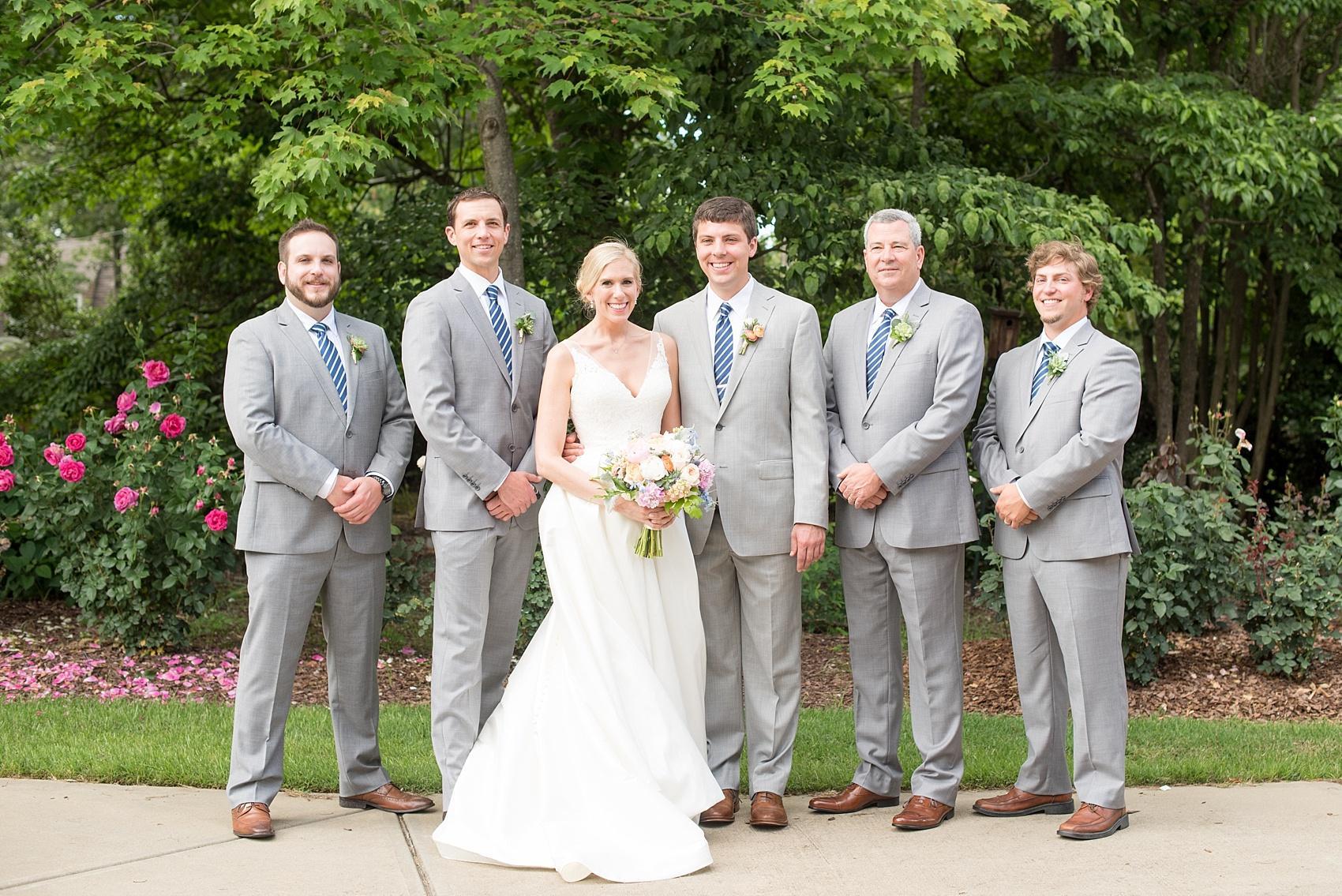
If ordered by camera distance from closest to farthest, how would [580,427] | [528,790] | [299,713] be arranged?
1. [528,790]
2. [580,427]
3. [299,713]

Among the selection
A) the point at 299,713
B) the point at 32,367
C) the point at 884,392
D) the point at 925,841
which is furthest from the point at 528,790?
the point at 32,367

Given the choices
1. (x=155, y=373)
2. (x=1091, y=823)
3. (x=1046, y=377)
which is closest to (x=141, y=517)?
(x=155, y=373)

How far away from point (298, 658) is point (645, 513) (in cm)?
145

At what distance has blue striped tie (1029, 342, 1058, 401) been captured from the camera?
5088 millimetres

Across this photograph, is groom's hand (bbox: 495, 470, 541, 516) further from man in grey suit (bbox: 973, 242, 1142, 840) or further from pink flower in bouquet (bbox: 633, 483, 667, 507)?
man in grey suit (bbox: 973, 242, 1142, 840)

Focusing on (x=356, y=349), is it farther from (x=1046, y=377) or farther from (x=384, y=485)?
(x=1046, y=377)

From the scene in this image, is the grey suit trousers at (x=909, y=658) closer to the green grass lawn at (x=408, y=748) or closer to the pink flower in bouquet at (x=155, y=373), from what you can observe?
the green grass lawn at (x=408, y=748)

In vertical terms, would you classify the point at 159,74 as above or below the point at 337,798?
above

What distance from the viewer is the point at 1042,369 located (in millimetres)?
5109

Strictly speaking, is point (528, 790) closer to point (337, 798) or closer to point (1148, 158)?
point (337, 798)

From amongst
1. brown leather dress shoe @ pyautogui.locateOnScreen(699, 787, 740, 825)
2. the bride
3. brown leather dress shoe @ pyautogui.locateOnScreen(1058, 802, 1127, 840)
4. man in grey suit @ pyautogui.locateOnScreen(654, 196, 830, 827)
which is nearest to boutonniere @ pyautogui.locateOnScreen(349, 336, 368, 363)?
the bride

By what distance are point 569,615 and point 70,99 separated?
452cm

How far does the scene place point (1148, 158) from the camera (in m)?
10.4

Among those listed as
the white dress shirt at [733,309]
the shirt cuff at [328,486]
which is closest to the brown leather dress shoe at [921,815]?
the white dress shirt at [733,309]
